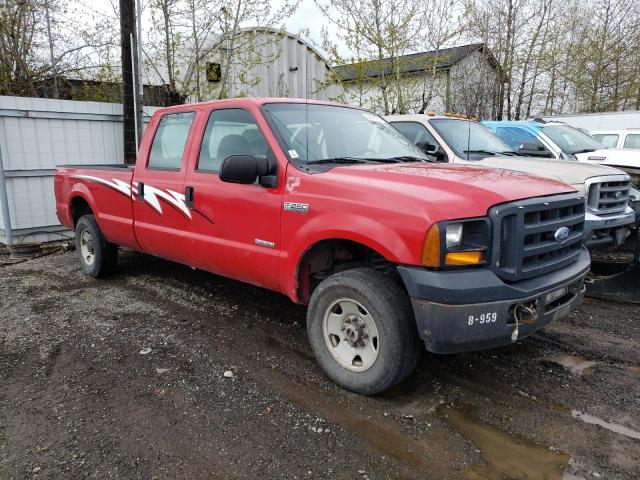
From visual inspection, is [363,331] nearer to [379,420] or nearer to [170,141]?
[379,420]

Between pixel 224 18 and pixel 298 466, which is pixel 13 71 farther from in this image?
pixel 298 466

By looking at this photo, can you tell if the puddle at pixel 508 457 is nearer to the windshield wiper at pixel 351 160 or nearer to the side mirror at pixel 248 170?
the windshield wiper at pixel 351 160

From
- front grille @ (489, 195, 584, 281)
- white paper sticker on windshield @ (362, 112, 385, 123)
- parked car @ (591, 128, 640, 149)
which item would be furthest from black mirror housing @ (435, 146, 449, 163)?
parked car @ (591, 128, 640, 149)

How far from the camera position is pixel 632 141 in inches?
478

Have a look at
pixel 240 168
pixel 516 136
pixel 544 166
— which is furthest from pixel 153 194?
pixel 516 136

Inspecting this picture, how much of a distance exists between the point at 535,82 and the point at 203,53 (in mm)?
14981

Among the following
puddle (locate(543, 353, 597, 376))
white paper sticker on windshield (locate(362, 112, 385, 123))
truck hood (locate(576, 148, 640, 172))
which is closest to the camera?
puddle (locate(543, 353, 597, 376))

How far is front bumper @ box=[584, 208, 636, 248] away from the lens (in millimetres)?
5602

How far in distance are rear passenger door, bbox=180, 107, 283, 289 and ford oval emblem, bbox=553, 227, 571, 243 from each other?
1.91 meters

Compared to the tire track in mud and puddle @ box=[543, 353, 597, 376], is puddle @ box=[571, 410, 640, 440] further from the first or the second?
puddle @ box=[543, 353, 597, 376]

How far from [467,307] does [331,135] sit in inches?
77.1

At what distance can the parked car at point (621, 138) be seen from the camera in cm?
1209

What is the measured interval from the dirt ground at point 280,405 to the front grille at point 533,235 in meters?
0.89

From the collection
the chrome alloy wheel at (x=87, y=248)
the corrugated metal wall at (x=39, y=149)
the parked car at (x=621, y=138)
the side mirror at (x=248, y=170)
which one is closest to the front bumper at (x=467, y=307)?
the side mirror at (x=248, y=170)
